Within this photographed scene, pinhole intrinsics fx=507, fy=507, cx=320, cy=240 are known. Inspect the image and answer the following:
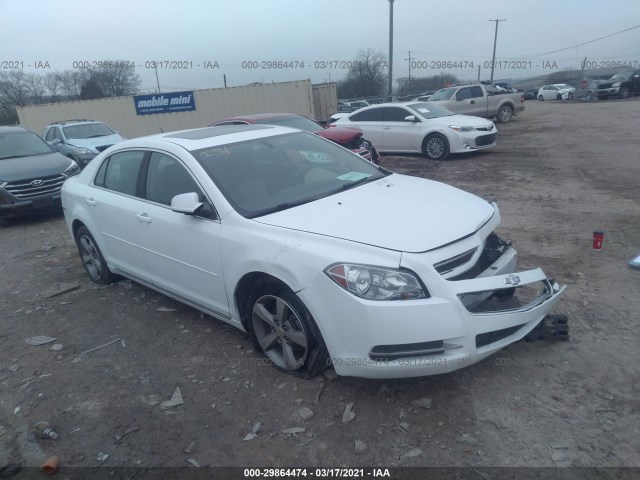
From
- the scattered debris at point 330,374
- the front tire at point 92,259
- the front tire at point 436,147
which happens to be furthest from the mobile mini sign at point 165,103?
the scattered debris at point 330,374

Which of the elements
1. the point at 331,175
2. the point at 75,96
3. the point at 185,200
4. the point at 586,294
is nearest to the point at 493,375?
the point at 586,294

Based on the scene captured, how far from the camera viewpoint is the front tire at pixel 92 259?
542cm

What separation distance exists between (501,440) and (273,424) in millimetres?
1317

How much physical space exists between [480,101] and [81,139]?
48.0 ft

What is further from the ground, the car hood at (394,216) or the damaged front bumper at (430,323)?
the car hood at (394,216)

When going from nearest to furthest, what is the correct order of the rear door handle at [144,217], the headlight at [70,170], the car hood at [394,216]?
1. the car hood at [394,216]
2. the rear door handle at [144,217]
3. the headlight at [70,170]

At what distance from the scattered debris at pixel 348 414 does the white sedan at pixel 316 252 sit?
0.27m

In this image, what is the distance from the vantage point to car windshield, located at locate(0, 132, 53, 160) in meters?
9.66

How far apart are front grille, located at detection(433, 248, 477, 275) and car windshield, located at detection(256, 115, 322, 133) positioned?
7589mm

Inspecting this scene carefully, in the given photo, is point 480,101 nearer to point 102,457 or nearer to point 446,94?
point 446,94

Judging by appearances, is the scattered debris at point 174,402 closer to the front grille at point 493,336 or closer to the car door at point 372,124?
the front grille at point 493,336

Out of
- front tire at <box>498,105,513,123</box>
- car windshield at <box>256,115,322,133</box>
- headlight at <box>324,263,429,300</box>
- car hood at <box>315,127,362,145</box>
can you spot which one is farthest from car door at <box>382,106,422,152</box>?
headlight at <box>324,263,429,300</box>

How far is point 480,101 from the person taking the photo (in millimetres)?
20172

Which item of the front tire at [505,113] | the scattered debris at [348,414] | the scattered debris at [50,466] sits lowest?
the front tire at [505,113]
